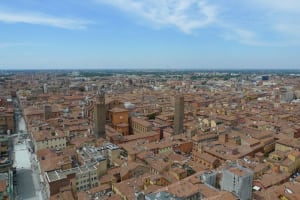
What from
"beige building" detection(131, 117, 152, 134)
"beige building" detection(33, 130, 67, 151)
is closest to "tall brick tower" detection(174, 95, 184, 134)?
"beige building" detection(131, 117, 152, 134)

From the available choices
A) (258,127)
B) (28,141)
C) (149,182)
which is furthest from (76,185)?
(258,127)

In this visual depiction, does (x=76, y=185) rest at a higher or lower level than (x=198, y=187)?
lower

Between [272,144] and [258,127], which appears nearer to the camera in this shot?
[272,144]

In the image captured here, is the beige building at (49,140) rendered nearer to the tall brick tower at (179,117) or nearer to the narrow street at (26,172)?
the narrow street at (26,172)

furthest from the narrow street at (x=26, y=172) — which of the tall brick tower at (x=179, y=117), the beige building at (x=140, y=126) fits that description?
the tall brick tower at (x=179, y=117)

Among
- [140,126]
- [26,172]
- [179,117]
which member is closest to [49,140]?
[26,172]

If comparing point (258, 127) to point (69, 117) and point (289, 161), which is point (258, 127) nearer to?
point (289, 161)

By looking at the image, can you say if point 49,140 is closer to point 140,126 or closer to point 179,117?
point 140,126

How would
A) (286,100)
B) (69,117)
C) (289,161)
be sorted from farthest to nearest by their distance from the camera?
(286,100)
(69,117)
(289,161)
